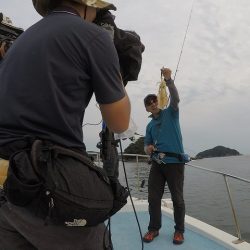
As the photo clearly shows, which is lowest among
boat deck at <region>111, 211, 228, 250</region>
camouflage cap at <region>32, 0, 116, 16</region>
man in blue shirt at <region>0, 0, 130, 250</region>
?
boat deck at <region>111, 211, 228, 250</region>

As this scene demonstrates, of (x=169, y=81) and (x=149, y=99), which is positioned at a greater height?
(x=169, y=81)

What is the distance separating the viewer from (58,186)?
127cm

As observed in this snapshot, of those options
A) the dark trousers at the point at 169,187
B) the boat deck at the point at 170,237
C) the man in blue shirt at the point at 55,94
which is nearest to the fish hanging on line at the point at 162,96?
the dark trousers at the point at 169,187

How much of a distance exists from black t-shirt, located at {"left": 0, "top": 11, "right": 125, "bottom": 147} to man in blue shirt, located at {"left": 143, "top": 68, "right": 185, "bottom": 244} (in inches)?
103

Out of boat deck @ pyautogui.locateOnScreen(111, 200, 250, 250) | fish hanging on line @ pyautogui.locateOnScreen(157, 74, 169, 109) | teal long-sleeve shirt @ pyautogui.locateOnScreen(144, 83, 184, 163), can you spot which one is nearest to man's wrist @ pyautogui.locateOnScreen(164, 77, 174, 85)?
fish hanging on line @ pyautogui.locateOnScreen(157, 74, 169, 109)

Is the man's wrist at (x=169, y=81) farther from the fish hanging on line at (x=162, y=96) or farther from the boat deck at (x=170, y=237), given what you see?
the boat deck at (x=170, y=237)

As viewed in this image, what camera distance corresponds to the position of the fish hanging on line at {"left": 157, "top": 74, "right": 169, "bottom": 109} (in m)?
4.02

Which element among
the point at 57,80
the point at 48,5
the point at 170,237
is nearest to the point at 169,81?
the point at 170,237

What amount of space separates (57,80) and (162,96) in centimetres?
294

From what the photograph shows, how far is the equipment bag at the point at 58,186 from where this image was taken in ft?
4.15

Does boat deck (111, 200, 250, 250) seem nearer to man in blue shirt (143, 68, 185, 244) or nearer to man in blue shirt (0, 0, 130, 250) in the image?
man in blue shirt (143, 68, 185, 244)

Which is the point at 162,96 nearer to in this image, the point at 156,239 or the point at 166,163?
the point at 166,163

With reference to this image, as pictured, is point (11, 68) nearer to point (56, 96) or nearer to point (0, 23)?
point (56, 96)

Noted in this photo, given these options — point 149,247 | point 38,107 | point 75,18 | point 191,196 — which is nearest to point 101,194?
point 38,107
